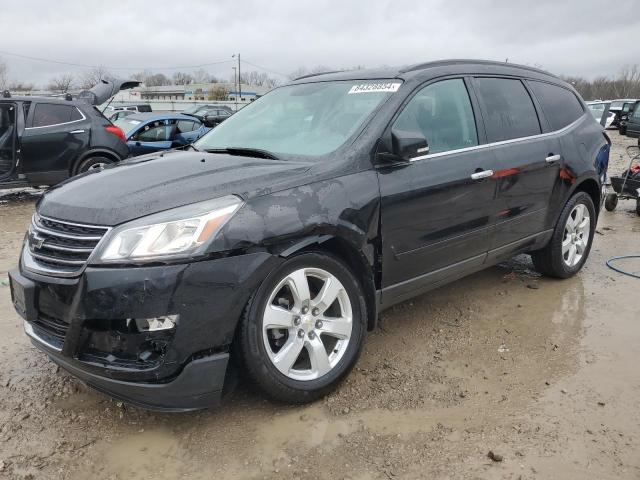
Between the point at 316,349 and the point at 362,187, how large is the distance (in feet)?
2.98

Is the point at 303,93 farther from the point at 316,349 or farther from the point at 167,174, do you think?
the point at 316,349

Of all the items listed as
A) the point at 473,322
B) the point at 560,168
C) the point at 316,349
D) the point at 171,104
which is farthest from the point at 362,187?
the point at 171,104

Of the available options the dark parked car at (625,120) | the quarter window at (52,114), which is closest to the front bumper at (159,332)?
the quarter window at (52,114)

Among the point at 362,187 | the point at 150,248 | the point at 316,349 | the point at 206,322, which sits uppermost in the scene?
the point at 362,187

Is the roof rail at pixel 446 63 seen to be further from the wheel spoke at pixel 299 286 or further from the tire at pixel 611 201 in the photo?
the tire at pixel 611 201

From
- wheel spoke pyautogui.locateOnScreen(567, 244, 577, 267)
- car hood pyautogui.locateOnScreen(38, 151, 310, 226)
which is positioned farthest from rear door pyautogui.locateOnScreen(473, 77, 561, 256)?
car hood pyautogui.locateOnScreen(38, 151, 310, 226)

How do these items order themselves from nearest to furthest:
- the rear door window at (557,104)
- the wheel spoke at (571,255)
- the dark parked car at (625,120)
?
the rear door window at (557,104) → the wheel spoke at (571,255) → the dark parked car at (625,120)

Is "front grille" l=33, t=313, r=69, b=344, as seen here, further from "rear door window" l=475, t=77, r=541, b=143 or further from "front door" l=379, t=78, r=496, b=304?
"rear door window" l=475, t=77, r=541, b=143

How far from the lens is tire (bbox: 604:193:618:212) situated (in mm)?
8266

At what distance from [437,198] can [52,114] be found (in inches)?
296

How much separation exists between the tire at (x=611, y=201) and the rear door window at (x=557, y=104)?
3891mm

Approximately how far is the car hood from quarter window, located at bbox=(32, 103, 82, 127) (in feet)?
21.0

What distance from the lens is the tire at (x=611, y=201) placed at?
8.27 m

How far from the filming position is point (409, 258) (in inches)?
128
